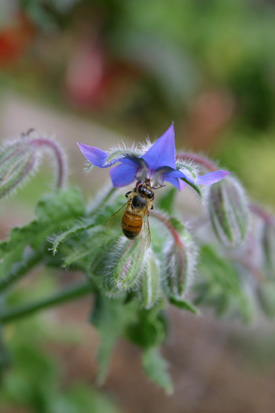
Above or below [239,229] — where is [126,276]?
below

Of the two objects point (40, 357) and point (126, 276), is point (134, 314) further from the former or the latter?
point (40, 357)

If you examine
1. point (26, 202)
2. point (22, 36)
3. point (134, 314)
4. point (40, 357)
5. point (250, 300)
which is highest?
point (22, 36)

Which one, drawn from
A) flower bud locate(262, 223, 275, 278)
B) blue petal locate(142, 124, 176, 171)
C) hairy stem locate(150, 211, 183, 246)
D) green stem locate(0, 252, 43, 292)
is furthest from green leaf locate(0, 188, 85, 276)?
flower bud locate(262, 223, 275, 278)

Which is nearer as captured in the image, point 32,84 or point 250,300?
point 250,300

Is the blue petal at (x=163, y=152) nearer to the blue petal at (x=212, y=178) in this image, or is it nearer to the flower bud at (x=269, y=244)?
the blue petal at (x=212, y=178)

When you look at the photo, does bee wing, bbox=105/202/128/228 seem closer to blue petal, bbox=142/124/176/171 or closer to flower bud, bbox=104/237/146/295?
flower bud, bbox=104/237/146/295

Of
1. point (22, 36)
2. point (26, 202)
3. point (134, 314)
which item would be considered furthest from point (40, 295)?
point (22, 36)

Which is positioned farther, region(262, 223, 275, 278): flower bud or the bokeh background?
the bokeh background
